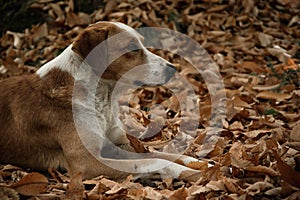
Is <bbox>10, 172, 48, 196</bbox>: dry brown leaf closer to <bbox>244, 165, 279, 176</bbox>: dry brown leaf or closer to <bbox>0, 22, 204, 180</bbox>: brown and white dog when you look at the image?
<bbox>0, 22, 204, 180</bbox>: brown and white dog

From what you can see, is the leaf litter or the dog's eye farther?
the dog's eye

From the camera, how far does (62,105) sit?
4.57m

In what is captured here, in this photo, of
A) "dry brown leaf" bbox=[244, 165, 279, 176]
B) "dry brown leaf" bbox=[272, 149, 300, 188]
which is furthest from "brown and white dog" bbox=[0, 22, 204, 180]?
"dry brown leaf" bbox=[272, 149, 300, 188]

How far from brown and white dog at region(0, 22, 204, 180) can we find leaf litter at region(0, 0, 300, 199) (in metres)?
0.20

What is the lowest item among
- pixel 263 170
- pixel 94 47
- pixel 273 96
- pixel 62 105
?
pixel 273 96

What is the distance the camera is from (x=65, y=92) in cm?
457

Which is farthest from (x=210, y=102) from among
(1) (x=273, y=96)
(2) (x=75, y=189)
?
(2) (x=75, y=189)

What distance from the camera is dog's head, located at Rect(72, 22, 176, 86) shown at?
4590 millimetres

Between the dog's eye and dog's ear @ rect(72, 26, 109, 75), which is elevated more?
dog's ear @ rect(72, 26, 109, 75)

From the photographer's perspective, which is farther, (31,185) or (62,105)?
(62,105)

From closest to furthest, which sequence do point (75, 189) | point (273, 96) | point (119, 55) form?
1. point (75, 189)
2. point (119, 55)
3. point (273, 96)

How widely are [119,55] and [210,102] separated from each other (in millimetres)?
1965

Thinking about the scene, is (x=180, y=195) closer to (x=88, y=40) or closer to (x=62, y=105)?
(x=62, y=105)

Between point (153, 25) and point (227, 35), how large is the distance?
120cm
